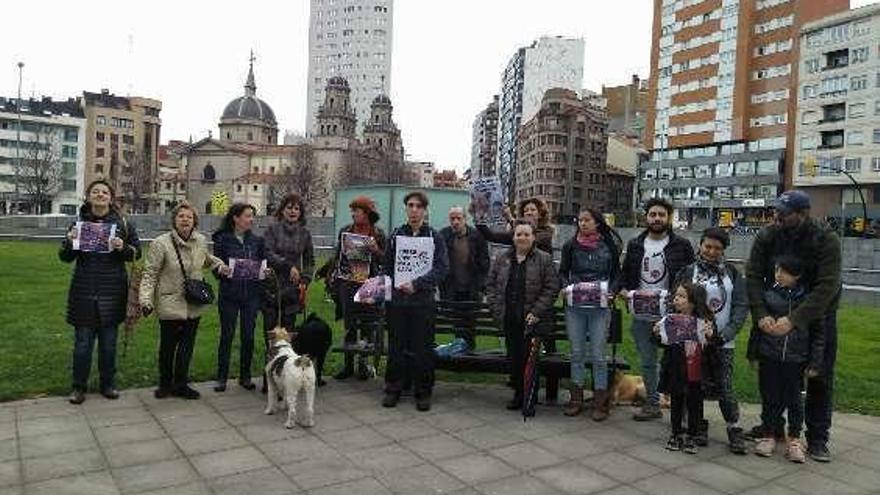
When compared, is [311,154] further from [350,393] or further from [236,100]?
[350,393]

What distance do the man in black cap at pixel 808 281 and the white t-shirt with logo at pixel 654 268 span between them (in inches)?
31.6

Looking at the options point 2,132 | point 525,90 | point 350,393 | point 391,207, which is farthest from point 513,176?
point 350,393

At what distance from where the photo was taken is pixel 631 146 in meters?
120

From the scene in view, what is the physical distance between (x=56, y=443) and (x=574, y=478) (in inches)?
166

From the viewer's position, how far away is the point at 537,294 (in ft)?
24.6

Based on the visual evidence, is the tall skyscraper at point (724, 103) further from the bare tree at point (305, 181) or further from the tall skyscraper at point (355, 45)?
the tall skyscraper at point (355, 45)

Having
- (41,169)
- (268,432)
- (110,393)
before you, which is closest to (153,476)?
(268,432)

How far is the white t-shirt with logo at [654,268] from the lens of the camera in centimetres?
721

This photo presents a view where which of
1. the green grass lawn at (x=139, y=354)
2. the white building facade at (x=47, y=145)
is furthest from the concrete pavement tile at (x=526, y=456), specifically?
the white building facade at (x=47, y=145)

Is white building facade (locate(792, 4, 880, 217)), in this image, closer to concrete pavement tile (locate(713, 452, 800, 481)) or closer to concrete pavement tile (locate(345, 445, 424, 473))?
concrete pavement tile (locate(713, 452, 800, 481))

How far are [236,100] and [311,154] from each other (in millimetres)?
31206

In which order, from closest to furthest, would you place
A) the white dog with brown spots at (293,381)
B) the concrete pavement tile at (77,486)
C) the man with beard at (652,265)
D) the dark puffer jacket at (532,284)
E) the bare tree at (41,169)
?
the concrete pavement tile at (77,486)
the white dog with brown spots at (293,381)
the man with beard at (652,265)
the dark puffer jacket at (532,284)
the bare tree at (41,169)

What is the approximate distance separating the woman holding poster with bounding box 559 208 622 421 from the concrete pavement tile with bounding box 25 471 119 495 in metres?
4.37

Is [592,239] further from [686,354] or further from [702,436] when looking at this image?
[702,436]
